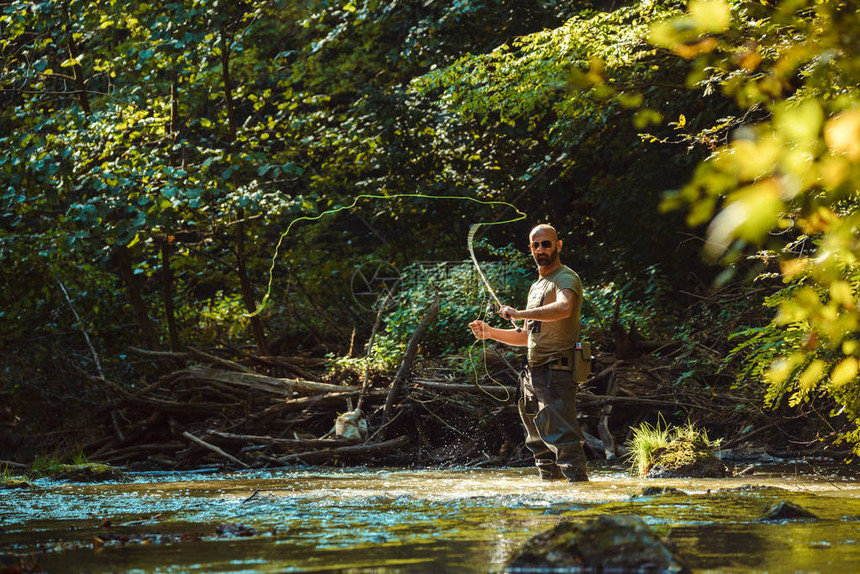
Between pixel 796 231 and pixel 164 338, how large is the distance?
9205 mm

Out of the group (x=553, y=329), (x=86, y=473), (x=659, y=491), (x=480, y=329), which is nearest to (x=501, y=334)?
(x=480, y=329)

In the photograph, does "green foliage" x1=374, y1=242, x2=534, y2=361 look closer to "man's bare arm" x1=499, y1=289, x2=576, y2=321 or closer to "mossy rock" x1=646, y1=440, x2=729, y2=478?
"mossy rock" x1=646, y1=440, x2=729, y2=478

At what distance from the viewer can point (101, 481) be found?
9.12 m

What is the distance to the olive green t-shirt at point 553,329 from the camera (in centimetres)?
744

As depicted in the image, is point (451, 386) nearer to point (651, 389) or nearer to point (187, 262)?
point (651, 389)

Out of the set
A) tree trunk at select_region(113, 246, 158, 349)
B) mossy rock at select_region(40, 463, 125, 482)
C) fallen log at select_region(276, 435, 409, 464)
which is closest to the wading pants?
fallen log at select_region(276, 435, 409, 464)

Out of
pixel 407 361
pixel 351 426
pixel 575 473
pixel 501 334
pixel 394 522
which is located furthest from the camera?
pixel 407 361

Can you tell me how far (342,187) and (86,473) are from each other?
27.3ft

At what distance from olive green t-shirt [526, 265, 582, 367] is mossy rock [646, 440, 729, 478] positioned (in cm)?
152

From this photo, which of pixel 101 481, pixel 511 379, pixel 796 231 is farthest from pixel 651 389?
pixel 101 481

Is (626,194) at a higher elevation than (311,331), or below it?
higher

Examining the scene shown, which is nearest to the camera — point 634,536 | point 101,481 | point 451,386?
point 634,536

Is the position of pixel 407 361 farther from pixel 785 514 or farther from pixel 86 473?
pixel 785 514

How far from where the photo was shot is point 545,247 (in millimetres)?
7504
